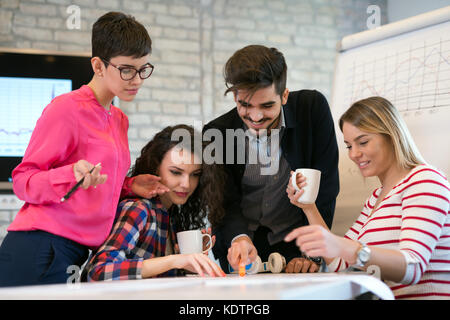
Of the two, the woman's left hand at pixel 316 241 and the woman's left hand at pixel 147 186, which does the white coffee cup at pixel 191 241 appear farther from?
the woman's left hand at pixel 316 241

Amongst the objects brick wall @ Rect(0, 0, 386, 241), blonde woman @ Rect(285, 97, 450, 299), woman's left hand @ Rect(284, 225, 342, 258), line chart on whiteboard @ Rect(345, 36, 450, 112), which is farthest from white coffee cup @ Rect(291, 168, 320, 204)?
brick wall @ Rect(0, 0, 386, 241)

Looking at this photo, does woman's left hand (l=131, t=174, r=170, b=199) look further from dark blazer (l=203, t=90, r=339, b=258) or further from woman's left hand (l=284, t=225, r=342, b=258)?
woman's left hand (l=284, t=225, r=342, b=258)

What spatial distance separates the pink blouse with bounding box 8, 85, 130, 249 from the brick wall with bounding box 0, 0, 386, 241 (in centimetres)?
203

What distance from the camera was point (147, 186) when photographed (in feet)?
5.31

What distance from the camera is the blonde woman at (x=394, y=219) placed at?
114cm

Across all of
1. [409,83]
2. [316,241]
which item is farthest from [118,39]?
[409,83]

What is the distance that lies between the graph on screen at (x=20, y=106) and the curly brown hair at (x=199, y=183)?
1691 millimetres

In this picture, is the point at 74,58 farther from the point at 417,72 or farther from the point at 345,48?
the point at 417,72

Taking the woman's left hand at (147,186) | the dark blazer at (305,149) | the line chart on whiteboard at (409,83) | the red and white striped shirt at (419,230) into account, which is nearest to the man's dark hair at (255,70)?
the dark blazer at (305,149)

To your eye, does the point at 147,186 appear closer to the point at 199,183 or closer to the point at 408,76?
the point at 199,183

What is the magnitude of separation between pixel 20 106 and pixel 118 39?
207 centimetres

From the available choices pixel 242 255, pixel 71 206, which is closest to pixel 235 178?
pixel 242 255

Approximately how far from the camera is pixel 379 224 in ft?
4.56
